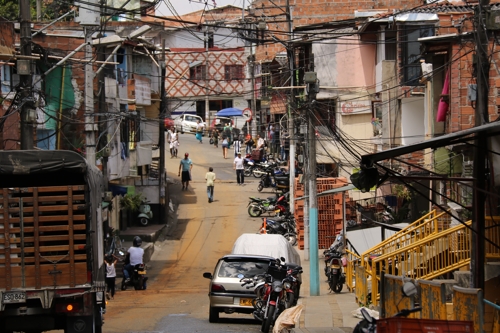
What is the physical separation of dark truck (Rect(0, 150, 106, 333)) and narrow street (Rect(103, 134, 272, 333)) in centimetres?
288

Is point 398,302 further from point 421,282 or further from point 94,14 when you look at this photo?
point 94,14

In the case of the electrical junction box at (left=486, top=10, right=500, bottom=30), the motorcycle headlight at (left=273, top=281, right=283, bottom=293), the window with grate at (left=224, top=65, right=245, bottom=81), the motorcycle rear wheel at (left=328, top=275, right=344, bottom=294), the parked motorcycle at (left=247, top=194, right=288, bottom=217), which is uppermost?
the window with grate at (left=224, top=65, right=245, bottom=81)

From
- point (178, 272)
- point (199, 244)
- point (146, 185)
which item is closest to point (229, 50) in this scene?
point (146, 185)

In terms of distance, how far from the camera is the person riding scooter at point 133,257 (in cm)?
2277

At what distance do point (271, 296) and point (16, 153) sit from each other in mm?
5259

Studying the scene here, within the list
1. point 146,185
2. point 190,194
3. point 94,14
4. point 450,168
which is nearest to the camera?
point 450,168

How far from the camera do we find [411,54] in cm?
2742

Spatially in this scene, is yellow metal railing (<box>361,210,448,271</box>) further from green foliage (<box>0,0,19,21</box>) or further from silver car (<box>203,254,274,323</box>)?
green foliage (<box>0,0,19,21</box>)

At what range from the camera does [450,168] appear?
1956cm

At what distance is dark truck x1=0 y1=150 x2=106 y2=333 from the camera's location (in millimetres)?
11336

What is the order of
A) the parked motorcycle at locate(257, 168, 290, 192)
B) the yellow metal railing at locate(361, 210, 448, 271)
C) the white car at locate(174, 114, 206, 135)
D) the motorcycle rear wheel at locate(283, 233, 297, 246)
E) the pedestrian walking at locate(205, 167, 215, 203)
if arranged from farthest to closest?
the white car at locate(174, 114, 206, 135), the parked motorcycle at locate(257, 168, 290, 192), the pedestrian walking at locate(205, 167, 215, 203), the motorcycle rear wheel at locate(283, 233, 297, 246), the yellow metal railing at locate(361, 210, 448, 271)

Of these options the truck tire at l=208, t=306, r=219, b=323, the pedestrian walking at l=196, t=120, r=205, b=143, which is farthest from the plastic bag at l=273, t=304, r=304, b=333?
the pedestrian walking at l=196, t=120, r=205, b=143

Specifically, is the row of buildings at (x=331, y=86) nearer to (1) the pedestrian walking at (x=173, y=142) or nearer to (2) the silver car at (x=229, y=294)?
(2) the silver car at (x=229, y=294)

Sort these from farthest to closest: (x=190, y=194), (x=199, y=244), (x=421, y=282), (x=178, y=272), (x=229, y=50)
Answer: (x=229, y=50) < (x=190, y=194) < (x=199, y=244) < (x=178, y=272) < (x=421, y=282)
